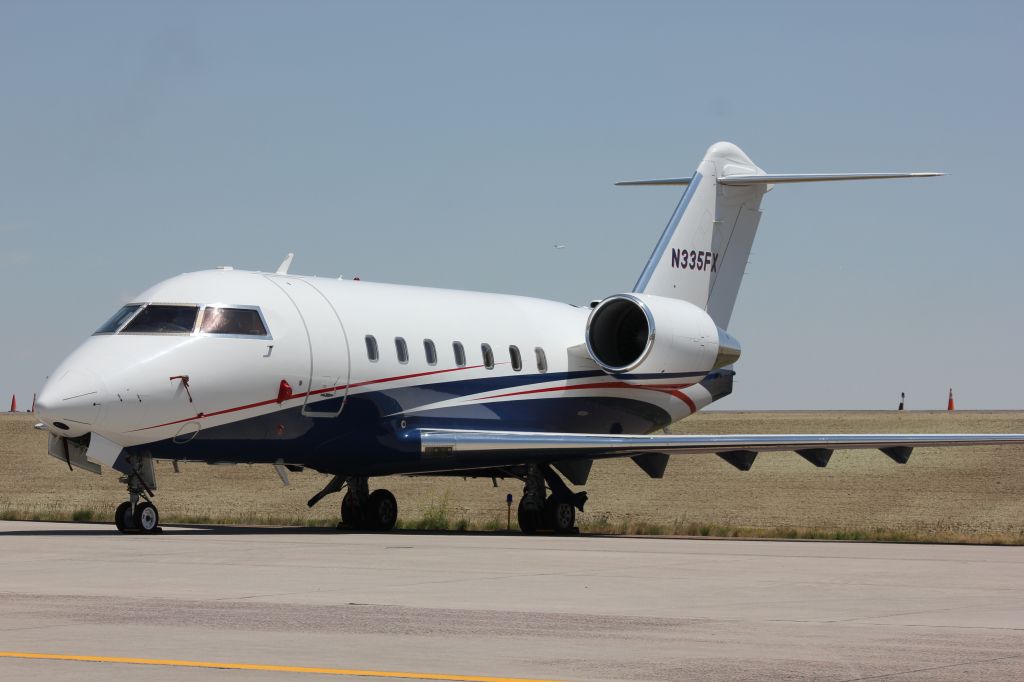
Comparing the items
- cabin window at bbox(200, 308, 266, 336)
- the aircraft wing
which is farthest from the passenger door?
the aircraft wing

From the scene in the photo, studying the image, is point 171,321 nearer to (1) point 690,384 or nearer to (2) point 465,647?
(1) point 690,384

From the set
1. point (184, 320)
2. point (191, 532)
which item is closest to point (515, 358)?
point (191, 532)

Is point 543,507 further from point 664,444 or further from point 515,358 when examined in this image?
point 664,444

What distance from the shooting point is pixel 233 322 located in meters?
21.7

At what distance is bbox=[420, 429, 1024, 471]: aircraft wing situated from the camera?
23.3m

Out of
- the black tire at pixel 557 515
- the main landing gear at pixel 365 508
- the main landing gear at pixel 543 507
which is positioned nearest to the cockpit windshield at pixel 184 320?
the main landing gear at pixel 365 508

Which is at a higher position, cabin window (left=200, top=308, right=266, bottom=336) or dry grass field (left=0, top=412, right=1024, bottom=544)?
cabin window (left=200, top=308, right=266, bottom=336)

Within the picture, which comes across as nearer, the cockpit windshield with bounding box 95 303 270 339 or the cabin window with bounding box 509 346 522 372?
the cockpit windshield with bounding box 95 303 270 339

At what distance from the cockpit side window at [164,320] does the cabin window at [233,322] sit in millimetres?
191

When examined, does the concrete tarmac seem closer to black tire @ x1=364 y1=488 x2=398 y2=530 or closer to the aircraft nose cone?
the aircraft nose cone

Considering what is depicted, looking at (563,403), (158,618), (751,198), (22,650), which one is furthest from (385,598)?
(751,198)

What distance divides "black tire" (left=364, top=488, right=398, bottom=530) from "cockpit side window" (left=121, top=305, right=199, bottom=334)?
6157 millimetres

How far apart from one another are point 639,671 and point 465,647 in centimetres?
138

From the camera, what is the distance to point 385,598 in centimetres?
1268
